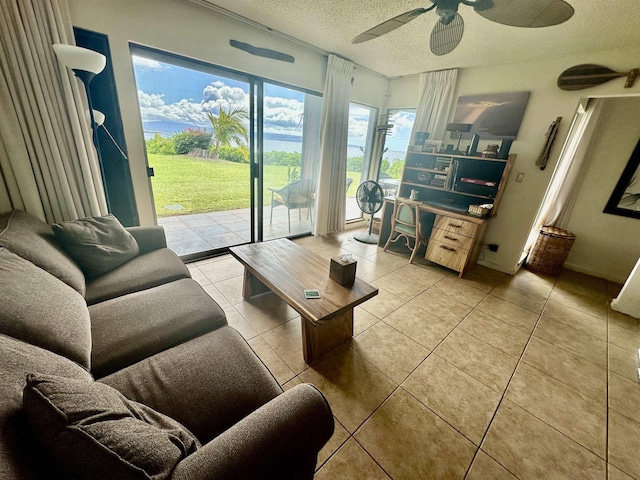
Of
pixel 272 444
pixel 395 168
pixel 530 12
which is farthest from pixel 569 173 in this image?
pixel 272 444

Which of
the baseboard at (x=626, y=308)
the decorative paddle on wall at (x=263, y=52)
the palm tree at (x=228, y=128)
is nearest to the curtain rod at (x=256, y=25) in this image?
the decorative paddle on wall at (x=263, y=52)

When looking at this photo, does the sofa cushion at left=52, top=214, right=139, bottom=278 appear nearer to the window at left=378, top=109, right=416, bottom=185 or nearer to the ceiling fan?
the ceiling fan

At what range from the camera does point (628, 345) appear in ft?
6.57

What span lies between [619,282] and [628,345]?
156 cm

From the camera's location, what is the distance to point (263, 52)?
2.62 m

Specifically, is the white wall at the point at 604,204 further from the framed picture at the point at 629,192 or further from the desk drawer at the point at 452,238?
the desk drawer at the point at 452,238

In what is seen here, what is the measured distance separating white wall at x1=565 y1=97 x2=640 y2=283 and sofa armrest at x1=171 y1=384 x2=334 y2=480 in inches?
163

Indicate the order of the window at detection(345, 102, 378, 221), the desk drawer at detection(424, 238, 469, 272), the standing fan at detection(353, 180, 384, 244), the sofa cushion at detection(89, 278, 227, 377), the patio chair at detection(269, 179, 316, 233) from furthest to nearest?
the window at detection(345, 102, 378, 221), the standing fan at detection(353, 180, 384, 244), the patio chair at detection(269, 179, 316, 233), the desk drawer at detection(424, 238, 469, 272), the sofa cushion at detection(89, 278, 227, 377)

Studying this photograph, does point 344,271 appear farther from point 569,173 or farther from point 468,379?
point 569,173

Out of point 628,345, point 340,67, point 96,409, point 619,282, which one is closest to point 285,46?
point 340,67

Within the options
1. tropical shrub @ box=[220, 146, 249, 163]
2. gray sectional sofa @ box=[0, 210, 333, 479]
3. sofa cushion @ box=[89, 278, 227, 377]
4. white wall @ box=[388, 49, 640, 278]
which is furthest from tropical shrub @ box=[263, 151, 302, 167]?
white wall @ box=[388, 49, 640, 278]

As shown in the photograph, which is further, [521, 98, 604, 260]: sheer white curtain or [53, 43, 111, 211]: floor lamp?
[521, 98, 604, 260]: sheer white curtain

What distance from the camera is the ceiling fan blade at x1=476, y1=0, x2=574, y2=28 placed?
1.21 metres

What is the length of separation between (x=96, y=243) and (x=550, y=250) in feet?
14.7
